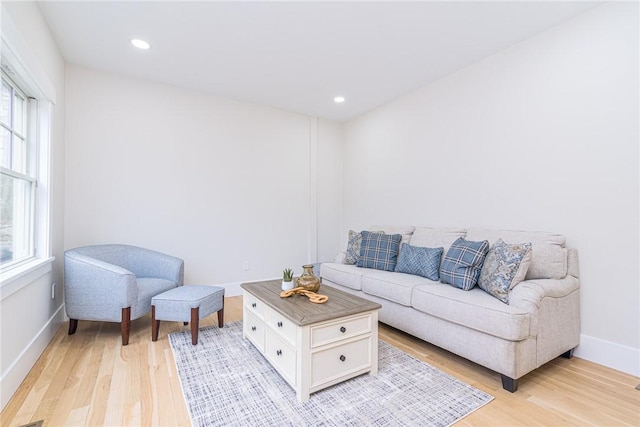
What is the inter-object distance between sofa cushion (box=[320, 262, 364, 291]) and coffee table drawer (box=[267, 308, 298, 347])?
1210 millimetres

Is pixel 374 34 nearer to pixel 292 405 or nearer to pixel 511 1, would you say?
pixel 511 1

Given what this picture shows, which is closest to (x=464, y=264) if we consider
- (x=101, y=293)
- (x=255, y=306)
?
(x=255, y=306)

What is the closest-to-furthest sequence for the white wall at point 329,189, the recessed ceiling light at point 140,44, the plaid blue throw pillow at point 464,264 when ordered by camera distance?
the plaid blue throw pillow at point 464,264 < the recessed ceiling light at point 140,44 < the white wall at point 329,189

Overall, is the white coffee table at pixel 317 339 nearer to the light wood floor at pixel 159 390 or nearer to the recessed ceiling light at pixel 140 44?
the light wood floor at pixel 159 390

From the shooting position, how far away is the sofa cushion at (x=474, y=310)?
1.85 meters

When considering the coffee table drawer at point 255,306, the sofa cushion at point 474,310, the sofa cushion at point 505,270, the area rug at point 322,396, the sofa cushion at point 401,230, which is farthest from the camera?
the sofa cushion at point 401,230

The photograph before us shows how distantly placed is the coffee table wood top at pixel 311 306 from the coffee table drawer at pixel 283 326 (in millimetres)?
61

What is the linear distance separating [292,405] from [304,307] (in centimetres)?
55

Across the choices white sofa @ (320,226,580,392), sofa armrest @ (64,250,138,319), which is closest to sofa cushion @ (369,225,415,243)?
white sofa @ (320,226,580,392)

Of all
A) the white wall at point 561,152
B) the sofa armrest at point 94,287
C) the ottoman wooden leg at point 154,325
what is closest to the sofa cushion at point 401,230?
the white wall at point 561,152

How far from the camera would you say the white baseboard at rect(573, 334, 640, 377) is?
2.10 metres

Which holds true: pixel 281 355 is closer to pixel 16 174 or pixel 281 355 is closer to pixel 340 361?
pixel 340 361

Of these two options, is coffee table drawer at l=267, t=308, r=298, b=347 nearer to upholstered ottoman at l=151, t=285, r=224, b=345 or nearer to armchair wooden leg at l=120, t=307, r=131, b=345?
upholstered ottoman at l=151, t=285, r=224, b=345

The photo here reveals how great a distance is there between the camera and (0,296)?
1.64m
